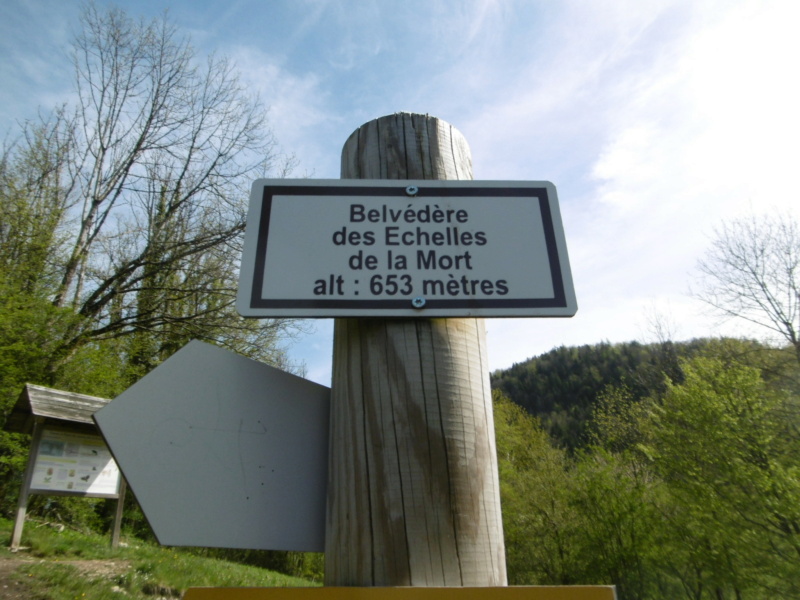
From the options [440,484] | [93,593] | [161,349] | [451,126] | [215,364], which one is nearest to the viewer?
[440,484]

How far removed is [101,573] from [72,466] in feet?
5.43

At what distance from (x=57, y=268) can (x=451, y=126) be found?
12.8 meters

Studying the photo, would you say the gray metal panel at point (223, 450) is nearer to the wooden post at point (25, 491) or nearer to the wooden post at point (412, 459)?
the wooden post at point (412, 459)

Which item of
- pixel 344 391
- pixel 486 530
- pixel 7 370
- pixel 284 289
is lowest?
pixel 486 530

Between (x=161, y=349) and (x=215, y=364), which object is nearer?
(x=215, y=364)

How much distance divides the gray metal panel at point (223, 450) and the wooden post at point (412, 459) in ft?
0.24

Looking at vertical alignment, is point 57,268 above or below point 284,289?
above

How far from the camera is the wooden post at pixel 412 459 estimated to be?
3.27 ft

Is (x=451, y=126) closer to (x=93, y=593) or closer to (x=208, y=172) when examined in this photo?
(x=93, y=593)

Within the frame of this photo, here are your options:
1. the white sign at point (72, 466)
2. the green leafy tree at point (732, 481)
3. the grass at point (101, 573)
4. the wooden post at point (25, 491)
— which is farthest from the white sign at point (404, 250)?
the green leafy tree at point (732, 481)

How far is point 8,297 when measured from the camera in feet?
31.5

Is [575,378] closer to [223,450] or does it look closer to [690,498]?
[690,498]

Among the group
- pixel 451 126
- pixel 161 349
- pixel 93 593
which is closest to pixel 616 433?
pixel 161 349

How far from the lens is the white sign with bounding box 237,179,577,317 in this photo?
48.8 inches
